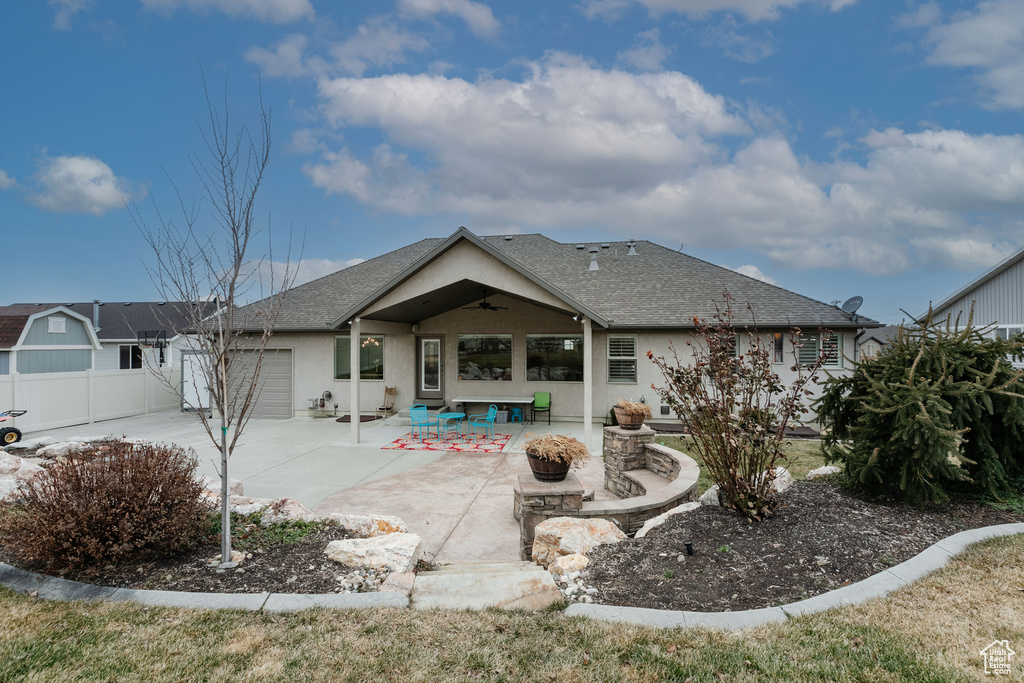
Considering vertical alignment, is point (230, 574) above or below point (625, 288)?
below

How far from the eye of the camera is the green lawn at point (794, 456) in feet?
23.9

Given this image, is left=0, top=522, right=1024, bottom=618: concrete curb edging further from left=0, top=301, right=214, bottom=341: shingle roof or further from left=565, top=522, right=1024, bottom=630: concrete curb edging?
left=0, top=301, right=214, bottom=341: shingle roof

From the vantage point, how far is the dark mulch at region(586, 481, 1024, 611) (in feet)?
11.2

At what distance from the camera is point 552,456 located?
542 centimetres

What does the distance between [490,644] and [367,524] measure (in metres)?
2.36

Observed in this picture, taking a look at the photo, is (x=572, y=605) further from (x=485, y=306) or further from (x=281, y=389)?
(x=281, y=389)

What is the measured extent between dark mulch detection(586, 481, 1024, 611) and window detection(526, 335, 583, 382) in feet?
29.8

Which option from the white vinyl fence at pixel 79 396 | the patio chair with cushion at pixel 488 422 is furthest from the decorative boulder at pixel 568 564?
the white vinyl fence at pixel 79 396

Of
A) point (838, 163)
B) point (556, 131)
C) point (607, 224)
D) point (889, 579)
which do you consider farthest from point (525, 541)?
point (607, 224)

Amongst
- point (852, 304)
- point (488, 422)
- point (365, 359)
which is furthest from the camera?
point (365, 359)

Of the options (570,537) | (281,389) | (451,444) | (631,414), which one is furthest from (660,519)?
(281,389)

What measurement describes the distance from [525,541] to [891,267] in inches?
599

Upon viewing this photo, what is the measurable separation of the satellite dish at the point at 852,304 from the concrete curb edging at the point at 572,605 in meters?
10.4

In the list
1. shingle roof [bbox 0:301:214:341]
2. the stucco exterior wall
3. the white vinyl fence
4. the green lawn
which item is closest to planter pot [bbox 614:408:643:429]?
the green lawn
